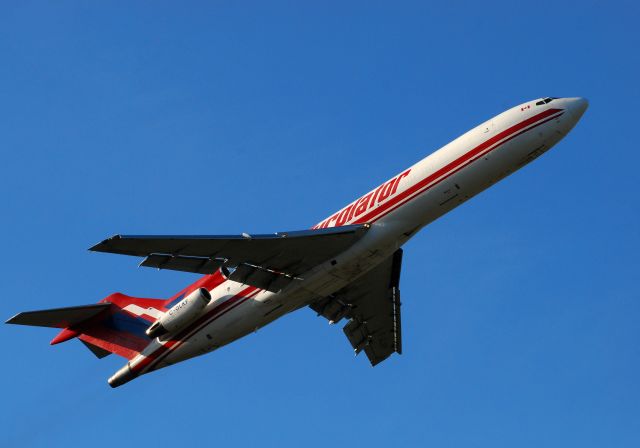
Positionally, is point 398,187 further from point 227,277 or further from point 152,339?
point 152,339

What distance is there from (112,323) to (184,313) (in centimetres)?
543

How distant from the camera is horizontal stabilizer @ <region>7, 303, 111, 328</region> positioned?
36188 mm

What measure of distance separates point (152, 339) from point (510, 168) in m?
15.7

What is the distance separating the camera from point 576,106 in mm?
34500

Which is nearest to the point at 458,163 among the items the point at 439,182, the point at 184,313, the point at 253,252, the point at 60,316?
the point at 439,182

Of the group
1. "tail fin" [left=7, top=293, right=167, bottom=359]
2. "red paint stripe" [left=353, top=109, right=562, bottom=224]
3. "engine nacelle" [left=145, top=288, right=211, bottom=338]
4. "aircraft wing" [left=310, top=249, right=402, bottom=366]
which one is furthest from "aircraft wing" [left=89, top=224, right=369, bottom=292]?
"tail fin" [left=7, top=293, right=167, bottom=359]

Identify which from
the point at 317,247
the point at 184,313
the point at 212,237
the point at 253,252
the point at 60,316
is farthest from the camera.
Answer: the point at 60,316

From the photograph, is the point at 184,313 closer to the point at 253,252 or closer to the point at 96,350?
the point at 253,252

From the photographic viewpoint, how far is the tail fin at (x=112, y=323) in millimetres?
39344

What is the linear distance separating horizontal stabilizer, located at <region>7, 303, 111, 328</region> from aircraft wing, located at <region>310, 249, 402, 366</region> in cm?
936

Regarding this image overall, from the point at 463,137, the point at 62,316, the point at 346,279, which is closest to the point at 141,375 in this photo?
the point at 62,316

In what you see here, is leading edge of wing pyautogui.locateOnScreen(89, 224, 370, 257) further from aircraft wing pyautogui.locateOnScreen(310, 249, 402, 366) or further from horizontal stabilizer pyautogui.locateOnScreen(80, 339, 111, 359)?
horizontal stabilizer pyautogui.locateOnScreen(80, 339, 111, 359)

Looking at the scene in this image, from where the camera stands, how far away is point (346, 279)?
35219 millimetres

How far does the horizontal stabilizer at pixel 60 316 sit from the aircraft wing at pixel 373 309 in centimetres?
936
